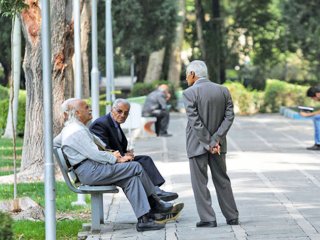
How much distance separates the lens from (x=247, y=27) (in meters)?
63.1

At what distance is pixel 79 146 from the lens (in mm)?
10797

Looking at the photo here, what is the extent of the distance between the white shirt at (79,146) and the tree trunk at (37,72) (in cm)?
610

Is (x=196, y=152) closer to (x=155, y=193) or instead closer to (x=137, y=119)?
(x=155, y=193)

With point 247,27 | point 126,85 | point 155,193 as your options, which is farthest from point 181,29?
point 155,193

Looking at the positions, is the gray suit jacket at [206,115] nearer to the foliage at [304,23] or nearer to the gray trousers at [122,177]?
the gray trousers at [122,177]

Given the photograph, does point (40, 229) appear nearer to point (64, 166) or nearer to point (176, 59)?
point (64, 166)

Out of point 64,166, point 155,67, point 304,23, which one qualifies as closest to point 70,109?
point 64,166

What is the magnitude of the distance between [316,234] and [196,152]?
1557 mm

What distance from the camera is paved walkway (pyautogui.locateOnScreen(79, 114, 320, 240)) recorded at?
10.8m

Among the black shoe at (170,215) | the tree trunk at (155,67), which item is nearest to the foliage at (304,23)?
the tree trunk at (155,67)

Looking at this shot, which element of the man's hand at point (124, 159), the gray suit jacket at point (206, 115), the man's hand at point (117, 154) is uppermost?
the gray suit jacket at point (206, 115)

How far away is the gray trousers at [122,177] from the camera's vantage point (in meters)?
10.8

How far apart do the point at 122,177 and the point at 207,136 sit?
3.20 ft

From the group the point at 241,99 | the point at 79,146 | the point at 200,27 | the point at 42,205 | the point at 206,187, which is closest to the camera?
the point at 79,146
